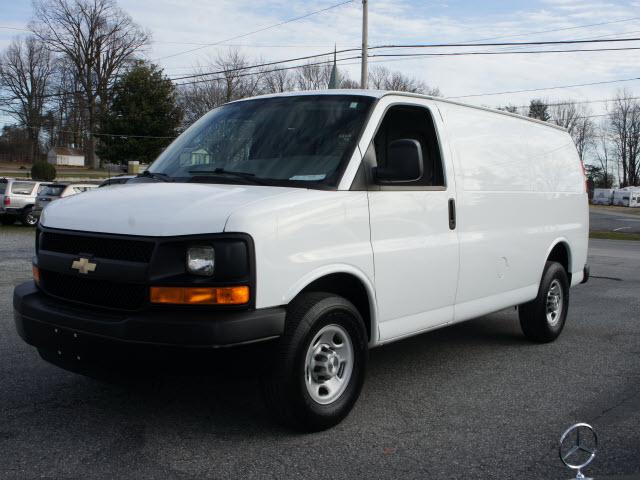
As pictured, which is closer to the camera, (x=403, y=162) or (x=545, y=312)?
(x=403, y=162)

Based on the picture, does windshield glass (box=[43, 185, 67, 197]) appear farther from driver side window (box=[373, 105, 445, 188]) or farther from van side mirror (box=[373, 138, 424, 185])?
van side mirror (box=[373, 138, 424, 185])

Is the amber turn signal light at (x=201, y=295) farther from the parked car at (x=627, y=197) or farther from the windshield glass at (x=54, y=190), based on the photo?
the parked car at (x=627, y=197)

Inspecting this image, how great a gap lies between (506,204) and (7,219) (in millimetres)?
22057

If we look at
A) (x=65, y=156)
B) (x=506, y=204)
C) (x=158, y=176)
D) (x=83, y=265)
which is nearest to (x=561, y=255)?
(x=506, y=204)

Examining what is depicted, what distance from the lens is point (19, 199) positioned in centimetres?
2308

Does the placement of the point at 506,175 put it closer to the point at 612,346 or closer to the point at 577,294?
the point at 612,346

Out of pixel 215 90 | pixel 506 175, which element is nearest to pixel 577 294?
pixel 506 175

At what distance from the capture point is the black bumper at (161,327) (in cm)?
345

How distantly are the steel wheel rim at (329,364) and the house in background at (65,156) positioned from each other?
8996 centimetres

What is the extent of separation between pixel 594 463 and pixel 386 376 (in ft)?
6.36

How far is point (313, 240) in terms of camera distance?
12.9ft

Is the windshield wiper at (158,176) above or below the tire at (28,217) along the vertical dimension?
above

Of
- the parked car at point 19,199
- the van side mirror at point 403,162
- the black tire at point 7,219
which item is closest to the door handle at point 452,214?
the van side mirror at point 403,162

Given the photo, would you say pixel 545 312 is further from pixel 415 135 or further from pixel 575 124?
pixel 575 124
